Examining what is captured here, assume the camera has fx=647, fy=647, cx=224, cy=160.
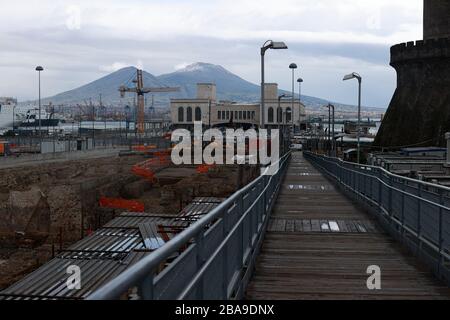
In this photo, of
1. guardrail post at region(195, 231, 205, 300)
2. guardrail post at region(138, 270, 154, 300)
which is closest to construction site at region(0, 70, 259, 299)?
guardrail post at region(195, 231, 205, 300)

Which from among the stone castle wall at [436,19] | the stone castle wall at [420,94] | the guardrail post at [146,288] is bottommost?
the guardrail post at [146,288]

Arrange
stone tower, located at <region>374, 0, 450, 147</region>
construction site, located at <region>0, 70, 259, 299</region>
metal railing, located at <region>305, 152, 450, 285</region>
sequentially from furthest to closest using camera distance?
1. stone tower, located at <region>374, 0, 450, 147</region>
2. construction site, located at <region>0, 70, 259, 299</region>
3. metal railing, located at <region>305, 152, 450, 285</region>

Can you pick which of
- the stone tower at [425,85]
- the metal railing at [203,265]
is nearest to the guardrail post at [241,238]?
the metal railing at [203,265]

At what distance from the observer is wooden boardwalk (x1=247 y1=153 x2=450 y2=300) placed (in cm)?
853

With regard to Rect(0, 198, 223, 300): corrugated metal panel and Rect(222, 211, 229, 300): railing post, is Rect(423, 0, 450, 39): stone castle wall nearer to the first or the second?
Rect(0, 198, 223, 300): corrugated metal panel

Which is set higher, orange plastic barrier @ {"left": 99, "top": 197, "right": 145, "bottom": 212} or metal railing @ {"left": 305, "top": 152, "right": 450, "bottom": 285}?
metal railing @ {"left": 305, "top": 152, "right": 450, "bottom": 285}

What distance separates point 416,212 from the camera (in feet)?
36.4


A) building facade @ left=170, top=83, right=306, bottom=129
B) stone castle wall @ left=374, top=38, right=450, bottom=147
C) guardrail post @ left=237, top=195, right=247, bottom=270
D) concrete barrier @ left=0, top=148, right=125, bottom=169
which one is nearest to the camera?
guardrail post @ left=237, top=195, right=247, bottom=270

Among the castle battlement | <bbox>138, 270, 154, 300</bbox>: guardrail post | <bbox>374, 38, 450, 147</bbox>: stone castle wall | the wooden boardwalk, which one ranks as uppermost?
the castle battlement

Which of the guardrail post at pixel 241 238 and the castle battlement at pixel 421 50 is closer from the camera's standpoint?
the guardrail post at pixel 241 238

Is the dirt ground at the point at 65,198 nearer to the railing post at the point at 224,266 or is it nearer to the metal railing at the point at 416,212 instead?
the metal railing at the point at 416,212

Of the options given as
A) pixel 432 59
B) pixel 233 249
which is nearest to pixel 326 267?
pixel 233 249

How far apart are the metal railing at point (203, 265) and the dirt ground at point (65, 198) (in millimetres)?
14283

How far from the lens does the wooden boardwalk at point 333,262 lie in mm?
8531
